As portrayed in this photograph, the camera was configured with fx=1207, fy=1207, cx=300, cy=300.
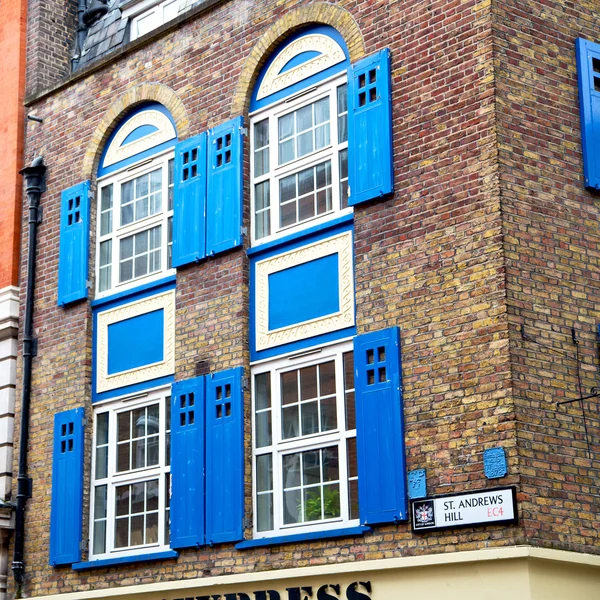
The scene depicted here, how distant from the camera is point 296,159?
15055mm

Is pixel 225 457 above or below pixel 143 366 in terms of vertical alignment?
below

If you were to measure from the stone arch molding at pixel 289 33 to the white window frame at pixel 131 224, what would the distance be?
1.52 metres

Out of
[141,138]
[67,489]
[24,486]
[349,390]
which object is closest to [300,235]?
[349,390]

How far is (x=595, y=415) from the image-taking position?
41.4 ft

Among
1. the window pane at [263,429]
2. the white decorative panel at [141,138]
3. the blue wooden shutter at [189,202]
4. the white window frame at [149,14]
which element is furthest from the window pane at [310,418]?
the white window frame at [149,14]

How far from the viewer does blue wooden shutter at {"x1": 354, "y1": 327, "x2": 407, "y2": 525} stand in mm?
12672

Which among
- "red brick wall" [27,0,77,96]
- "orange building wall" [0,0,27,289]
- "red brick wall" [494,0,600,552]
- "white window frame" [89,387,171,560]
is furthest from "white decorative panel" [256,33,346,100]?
"orange building wall" [0,0,27,289]

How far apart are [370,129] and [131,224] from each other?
449 cm

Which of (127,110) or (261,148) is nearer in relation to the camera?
(261,148)

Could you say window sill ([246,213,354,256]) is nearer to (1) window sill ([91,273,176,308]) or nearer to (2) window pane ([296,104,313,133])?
(2) window pane ([296,104,313,133])

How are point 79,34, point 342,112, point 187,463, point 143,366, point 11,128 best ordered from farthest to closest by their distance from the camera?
point 79,34 → point 11,128 → point 143,366 → point 187,463 → point 342,112

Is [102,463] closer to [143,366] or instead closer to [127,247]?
[143,366]

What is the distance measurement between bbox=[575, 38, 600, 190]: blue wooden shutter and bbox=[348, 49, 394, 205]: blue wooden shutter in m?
2.16

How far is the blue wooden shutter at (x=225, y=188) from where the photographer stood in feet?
50.3
